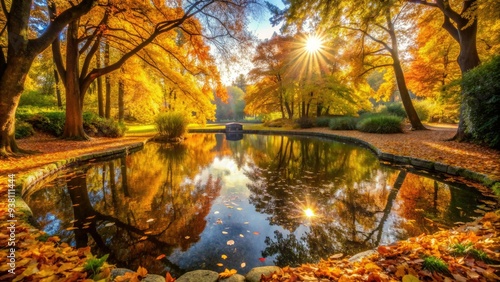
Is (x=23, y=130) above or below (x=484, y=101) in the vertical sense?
below

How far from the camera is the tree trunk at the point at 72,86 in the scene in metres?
9.57

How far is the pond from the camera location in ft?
8.21

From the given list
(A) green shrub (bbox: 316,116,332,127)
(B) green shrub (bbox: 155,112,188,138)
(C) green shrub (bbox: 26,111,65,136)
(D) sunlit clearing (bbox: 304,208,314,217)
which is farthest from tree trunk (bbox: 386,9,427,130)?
(C) green shrub (bbox: 26,111,65,136)

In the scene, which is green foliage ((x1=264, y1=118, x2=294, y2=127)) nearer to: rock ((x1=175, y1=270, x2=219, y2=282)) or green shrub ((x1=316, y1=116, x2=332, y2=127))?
green shrub ((x1=316, y1=116, x2=332, y2=127))

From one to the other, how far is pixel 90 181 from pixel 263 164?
4.74 meters

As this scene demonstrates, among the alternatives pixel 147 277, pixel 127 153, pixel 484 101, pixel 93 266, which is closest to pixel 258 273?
pixel 147 277

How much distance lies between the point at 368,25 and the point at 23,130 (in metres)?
18.1

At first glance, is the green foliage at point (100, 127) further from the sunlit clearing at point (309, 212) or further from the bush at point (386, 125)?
the bush at point (386, 125)

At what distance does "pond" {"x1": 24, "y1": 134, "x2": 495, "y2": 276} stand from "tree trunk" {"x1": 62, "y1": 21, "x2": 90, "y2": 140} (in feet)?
18.0

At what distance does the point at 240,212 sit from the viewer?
358 centimetres

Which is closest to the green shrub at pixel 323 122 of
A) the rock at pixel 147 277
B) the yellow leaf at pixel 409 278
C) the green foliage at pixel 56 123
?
the green foliage at pixel 56 123

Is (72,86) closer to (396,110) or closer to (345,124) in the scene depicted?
(345,124)

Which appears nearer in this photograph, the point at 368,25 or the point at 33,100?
the point at 368,25

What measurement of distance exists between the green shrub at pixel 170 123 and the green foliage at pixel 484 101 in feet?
41.1
